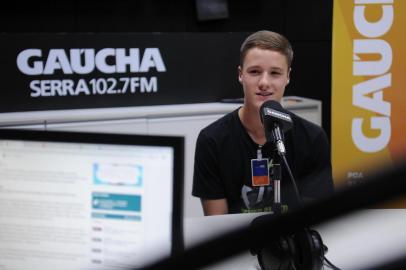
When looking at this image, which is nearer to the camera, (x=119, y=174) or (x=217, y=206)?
(x=119, y=174)

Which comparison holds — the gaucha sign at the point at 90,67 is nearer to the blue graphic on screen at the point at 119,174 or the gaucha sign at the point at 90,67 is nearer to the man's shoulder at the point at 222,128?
the man's shoulder at the point at 222,128

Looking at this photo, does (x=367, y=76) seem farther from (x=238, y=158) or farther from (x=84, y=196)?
(x=84, y=196)

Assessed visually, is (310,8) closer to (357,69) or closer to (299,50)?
(299,50)

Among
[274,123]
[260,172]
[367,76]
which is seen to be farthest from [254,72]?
[367,76]

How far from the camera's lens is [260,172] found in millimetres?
1583

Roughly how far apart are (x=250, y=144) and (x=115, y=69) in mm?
1486

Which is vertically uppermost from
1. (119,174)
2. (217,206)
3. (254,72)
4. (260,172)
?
(254,72)

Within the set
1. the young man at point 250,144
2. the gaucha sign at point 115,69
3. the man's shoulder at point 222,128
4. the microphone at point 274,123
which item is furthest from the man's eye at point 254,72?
the gaucha sign at point 115,69

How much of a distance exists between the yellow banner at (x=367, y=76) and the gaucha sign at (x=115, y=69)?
607mm

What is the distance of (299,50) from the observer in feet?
11.7

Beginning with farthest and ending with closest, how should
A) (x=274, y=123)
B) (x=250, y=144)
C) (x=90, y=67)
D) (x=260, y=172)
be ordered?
(x=90, y=67) → (x=250, y=144) → (x=260, y=172) → (x=274, y=123)

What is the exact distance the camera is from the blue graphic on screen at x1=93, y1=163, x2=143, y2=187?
2.73ft

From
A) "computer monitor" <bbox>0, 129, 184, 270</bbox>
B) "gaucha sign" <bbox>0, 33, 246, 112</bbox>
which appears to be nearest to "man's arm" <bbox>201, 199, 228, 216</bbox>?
"computer monitor" <bbox>0, 129, 184, 270</bbox>

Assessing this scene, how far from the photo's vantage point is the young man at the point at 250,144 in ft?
5.51
